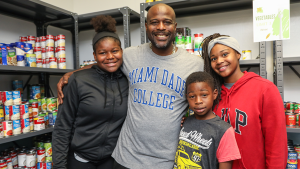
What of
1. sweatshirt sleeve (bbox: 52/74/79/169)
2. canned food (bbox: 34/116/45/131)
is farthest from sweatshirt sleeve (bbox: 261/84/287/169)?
canned food (bbox: 34/116/45/131)

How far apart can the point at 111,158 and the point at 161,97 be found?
57cm

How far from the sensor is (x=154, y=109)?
1155 millimetres

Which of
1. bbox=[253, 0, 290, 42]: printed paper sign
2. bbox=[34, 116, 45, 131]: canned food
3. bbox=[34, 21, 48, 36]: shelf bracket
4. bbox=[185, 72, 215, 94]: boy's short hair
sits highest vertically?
bbox=[34, 21, 48, 36]: shelf bracket

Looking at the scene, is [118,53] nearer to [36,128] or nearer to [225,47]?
[225,47]

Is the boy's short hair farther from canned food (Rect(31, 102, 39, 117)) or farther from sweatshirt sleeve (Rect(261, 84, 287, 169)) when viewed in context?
canned food (Rect(31, 102, 39, 117))

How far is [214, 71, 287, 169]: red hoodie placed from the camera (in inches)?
39.9

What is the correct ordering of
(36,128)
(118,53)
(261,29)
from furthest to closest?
(36,128), (261,29), (118,53)

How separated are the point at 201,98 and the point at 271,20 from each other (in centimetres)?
84

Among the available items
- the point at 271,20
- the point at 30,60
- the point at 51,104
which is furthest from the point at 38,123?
the point at 271,20

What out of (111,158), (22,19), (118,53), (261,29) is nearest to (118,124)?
(111,158)

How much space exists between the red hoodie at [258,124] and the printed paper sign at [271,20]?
1.59 ft

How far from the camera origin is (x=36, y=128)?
1.77 m

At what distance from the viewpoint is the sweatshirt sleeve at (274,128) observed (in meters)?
1.01

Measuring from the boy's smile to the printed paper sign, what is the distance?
0.66 m
